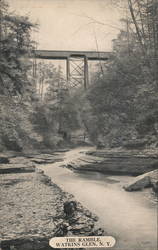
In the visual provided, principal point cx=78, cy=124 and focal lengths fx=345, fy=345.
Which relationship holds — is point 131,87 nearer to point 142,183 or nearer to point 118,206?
point 142,183

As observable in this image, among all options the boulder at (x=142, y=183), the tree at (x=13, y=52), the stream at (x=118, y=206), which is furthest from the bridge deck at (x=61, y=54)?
the boulder at (x=142, y=183)

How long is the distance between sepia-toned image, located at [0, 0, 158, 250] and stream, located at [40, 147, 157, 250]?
23 mm

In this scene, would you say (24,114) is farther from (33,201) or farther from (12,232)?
(12,232)

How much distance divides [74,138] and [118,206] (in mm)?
6200

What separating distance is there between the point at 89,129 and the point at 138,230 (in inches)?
415

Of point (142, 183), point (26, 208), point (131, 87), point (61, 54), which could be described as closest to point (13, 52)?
point (61, 54)

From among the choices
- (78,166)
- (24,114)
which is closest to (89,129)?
(78,166)

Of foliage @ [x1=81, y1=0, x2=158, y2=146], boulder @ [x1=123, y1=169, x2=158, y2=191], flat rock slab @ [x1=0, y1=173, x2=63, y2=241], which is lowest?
boulder @ [x1=123, y1=169, x2=158, y2=191]

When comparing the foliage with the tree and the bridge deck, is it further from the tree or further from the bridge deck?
the tree

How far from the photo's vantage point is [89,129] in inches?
654

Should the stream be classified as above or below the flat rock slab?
below

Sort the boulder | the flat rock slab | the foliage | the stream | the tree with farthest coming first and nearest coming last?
the boulder, the tree, the foliage, the stream, the flat rock slab

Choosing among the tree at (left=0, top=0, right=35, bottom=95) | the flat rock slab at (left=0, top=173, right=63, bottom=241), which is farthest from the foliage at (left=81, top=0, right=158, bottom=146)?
the flat rock slab at (left=0, top=173, right=63, bottom=241)

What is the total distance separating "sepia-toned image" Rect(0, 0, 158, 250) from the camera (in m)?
5.53
